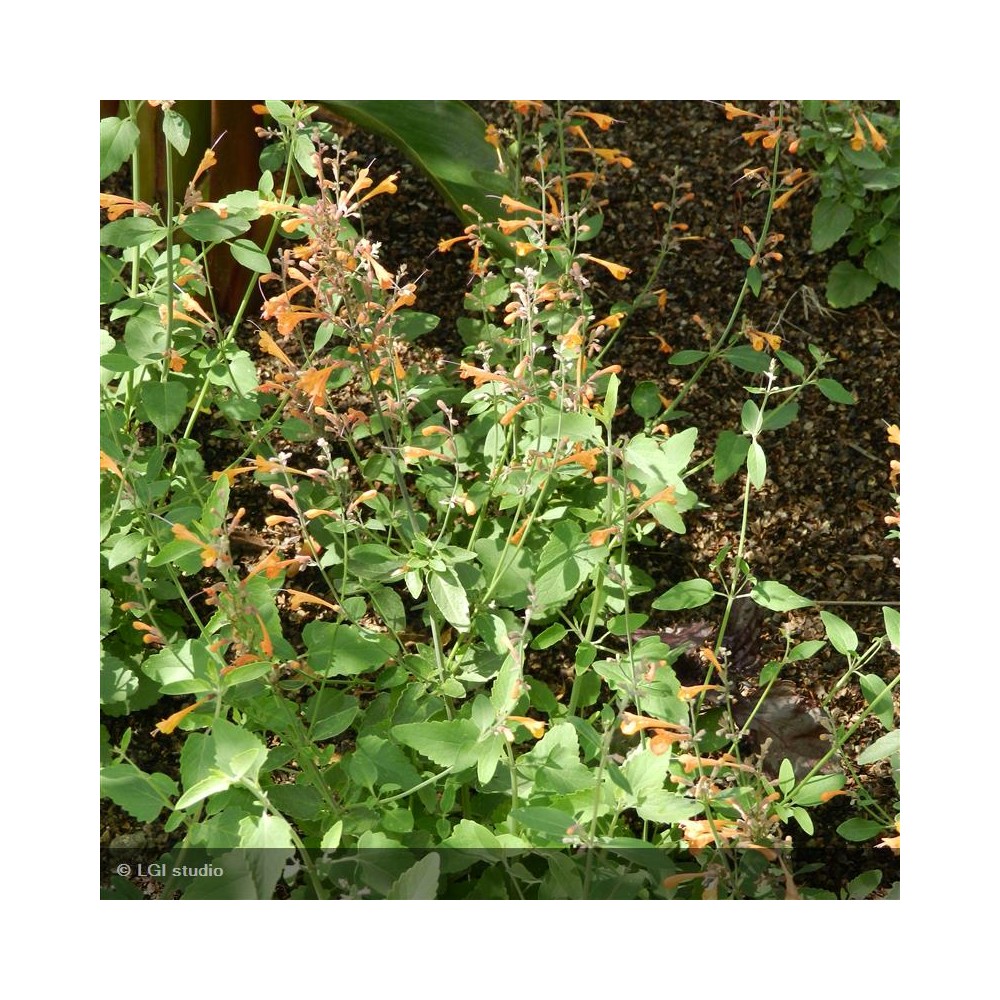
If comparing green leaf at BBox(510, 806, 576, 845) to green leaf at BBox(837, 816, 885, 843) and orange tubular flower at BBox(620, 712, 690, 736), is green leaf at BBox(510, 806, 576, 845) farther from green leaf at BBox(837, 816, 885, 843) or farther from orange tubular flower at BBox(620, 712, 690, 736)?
green leaf at BBox(837, 816, 885, 843)

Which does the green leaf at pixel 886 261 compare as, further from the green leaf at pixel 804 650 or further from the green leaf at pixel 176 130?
the green leaf at pixel 176 130

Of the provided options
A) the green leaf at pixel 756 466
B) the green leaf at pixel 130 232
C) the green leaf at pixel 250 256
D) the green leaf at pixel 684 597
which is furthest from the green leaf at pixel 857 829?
the green leaf at pixel 130 232

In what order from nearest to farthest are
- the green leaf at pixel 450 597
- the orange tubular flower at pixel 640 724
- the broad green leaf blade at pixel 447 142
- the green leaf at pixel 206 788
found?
the green leaf at pixel 206 788, the orange tubular flower at pixel 640 724, the green leaf at pixel 450 597, the broad green leaf blade at pixel 447 142

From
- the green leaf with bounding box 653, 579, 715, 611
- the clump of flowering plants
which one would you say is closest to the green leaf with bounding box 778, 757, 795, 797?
the clump of flowering plants

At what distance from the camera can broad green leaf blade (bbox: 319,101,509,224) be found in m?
1.59

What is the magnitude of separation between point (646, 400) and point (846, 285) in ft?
1.32

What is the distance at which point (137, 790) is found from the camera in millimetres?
1231

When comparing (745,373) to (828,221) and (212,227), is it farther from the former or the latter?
(212,227)

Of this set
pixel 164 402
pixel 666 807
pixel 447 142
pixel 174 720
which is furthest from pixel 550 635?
pixel 447 142

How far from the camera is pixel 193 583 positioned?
164 cm

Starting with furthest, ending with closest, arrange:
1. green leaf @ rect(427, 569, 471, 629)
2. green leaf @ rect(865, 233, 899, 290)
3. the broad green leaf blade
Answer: green leaf @ rect(865, 233, 899, 290) < the broad green leaf blade < green leaf @ rect(427, 569, 471, 629)

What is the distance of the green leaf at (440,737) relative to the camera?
1277 mm
